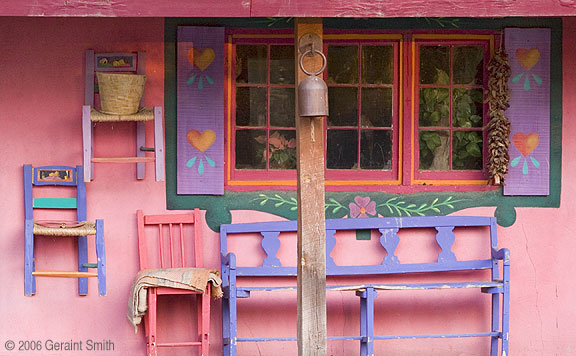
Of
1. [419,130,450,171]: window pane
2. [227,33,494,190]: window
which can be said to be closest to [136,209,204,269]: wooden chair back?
[227,33,494,190]: window

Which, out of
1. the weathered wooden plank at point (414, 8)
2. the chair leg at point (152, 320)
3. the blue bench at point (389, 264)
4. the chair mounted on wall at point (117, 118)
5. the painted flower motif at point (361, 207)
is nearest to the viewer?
the weathered wooden plank at point (414, 8)

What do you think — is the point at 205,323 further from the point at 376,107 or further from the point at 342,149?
the point at 376,107

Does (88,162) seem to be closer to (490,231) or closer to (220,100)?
(220,100)

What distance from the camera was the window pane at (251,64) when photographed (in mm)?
6395

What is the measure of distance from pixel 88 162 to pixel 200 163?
784 millimetres

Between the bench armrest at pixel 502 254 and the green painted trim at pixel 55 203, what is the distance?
9.95 ft

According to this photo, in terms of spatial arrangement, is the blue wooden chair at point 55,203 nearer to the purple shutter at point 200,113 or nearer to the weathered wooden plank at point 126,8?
the purple shutter at point 200,113

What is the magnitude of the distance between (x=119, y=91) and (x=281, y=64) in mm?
1203

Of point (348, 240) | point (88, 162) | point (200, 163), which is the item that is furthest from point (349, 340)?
point (88, 162)

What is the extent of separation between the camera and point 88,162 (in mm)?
6098

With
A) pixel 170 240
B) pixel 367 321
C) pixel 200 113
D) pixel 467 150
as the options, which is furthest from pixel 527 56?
pixel 170 240

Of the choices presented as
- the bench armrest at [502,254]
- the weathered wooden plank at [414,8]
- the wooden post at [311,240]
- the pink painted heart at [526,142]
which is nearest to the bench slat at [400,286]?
the bench armrest at [502,254]

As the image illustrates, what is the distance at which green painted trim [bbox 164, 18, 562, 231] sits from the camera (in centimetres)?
634

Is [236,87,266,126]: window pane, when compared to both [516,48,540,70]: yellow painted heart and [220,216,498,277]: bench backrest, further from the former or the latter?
[516,48,540,70]: yellow painted heart
